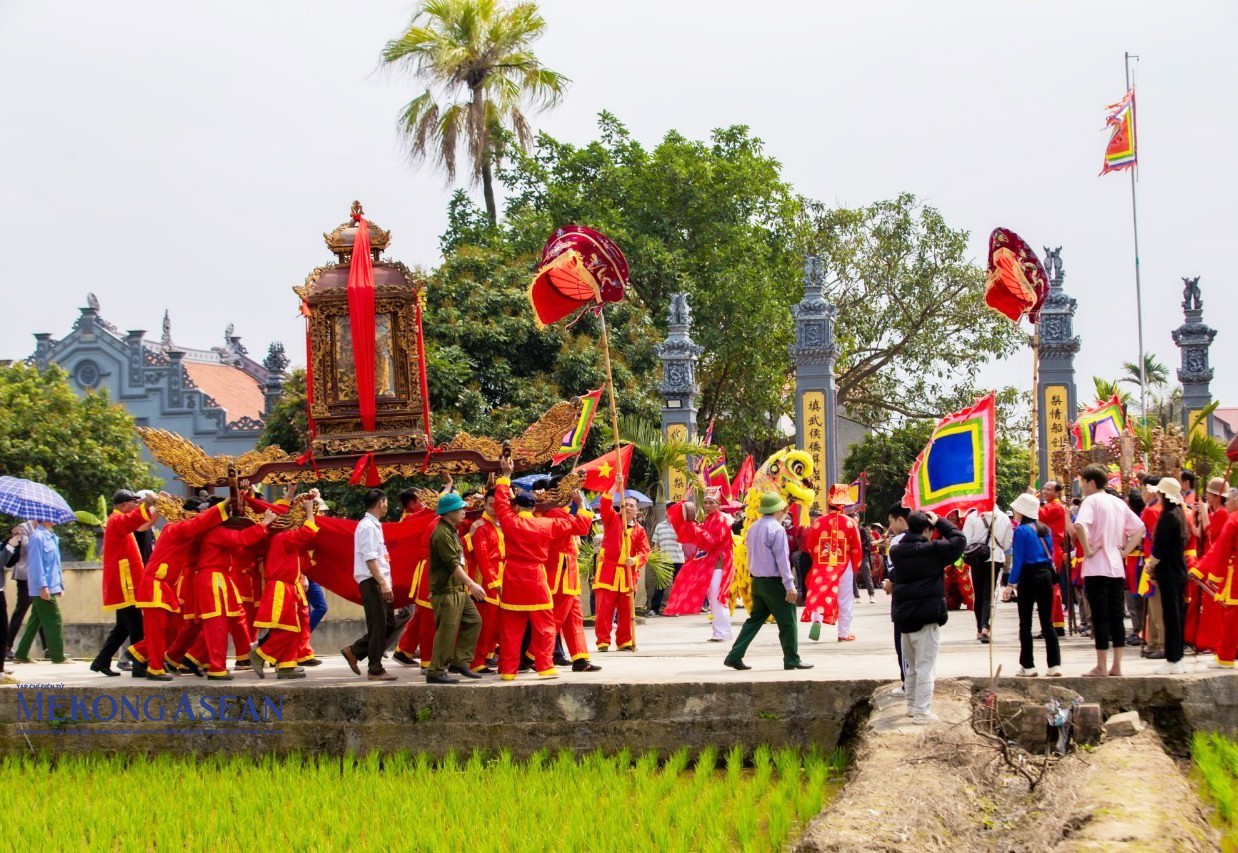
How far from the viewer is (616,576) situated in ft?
49.3

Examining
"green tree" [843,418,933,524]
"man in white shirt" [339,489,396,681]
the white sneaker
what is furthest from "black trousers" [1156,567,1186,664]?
"green tree" [843,418,933,524]

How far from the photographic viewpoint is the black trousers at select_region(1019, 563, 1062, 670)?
1141cm

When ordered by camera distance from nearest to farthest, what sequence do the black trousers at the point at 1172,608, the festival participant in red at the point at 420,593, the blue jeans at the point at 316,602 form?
the black trousers at the point at 1172,608 → the festival participant in red at the point at 420,593 → the blue jeans at the point at 316,602

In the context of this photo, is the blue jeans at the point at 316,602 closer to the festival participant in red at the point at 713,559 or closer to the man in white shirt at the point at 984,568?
the festival participant in red at the point at 713,559

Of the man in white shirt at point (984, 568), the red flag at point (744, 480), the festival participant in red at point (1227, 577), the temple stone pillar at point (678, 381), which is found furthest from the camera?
the temple stone pillar at point (678, 381)

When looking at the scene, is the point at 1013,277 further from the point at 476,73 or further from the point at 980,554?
the point at 476,73

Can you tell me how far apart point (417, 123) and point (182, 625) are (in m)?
24.9

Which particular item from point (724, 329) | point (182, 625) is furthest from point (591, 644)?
point (724, 329)

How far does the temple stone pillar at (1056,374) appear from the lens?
102ft

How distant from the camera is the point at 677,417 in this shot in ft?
99.8

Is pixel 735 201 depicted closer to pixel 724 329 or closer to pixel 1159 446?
pixel 724 329

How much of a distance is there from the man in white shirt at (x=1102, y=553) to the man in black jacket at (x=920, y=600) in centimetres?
148

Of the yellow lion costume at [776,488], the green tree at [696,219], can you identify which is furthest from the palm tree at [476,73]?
the yellow lion costume at [776,488]

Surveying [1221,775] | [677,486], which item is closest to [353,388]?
[1221,775]
